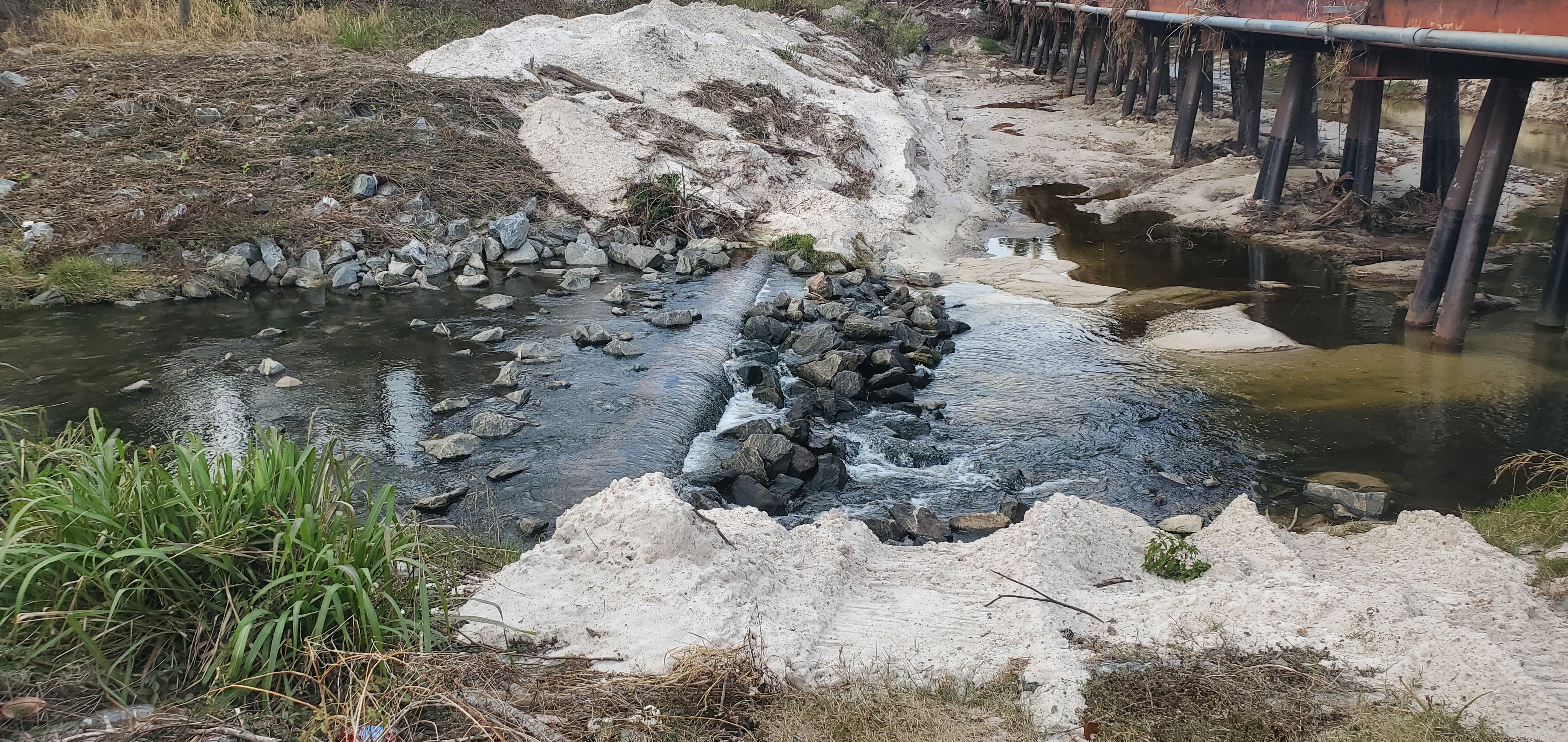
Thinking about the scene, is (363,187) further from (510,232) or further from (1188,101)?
(1188,101)

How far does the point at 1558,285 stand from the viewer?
918 centimetres

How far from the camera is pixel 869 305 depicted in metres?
10.4

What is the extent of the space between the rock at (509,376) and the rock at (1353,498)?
5.99 metres

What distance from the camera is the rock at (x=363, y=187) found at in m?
11.4

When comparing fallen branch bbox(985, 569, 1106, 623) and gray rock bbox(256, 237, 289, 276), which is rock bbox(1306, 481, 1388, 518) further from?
gray rock bbox(256, 237, 289, 276)

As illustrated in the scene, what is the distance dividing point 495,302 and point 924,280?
501cm

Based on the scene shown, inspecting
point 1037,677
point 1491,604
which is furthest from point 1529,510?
point 1037,677

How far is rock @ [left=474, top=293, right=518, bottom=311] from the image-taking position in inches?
384

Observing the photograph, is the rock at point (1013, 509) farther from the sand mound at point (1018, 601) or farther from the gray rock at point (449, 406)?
the gray rock at point (449, 406)

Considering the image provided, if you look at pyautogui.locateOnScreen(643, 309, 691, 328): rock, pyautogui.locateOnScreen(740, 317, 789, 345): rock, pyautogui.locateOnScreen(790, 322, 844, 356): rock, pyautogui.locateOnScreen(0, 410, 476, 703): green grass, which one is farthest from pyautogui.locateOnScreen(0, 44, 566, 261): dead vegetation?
pyautogui.locateOnScreen(0, 410, 476, 703): green grass

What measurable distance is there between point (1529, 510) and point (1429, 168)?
34.6 feet

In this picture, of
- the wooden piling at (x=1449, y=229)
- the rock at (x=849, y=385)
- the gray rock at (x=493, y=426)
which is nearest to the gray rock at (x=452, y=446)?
the gray rock at (x=493, y=426)

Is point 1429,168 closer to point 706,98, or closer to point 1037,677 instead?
point 706,98

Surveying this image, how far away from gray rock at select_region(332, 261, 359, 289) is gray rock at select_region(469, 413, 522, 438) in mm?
4192
